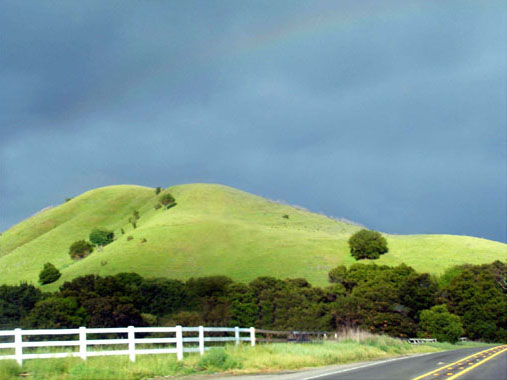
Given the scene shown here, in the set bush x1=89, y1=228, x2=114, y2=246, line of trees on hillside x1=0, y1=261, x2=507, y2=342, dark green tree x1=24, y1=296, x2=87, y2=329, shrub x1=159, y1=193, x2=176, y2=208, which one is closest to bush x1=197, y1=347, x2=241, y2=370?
line of trees on hillside x1=0, y1=261, x2=507, y2=342

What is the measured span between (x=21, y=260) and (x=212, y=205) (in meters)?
55.9

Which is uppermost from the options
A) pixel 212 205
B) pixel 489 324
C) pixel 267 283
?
pixel 212 205

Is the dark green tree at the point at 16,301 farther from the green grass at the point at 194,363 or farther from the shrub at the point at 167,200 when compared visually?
the green grass at the point at 194,363

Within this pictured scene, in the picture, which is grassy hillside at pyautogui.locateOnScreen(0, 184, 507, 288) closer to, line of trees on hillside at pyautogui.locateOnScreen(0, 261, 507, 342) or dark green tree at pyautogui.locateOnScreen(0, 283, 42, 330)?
line of trees on hillside at pyautogui.locateOnScreen(0, 261, 507, 342)

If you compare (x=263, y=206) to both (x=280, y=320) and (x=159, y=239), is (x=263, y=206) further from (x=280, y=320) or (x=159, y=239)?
(x=280, y=320)

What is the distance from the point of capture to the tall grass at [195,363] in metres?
19.5

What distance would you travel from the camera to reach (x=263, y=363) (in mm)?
25500

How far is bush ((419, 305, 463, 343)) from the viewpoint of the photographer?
85.4 metres

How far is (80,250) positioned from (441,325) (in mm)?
113580

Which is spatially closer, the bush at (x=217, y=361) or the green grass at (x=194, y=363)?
the green grass at (x=194, y=363)

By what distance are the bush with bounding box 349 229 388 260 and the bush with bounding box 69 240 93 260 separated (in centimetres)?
7389

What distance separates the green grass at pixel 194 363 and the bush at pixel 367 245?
115 metres

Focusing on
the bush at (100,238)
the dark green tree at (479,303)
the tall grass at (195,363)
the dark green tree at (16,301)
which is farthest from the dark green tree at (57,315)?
the bush at (100,238)

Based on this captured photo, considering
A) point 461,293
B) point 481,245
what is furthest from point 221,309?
point 481,245
